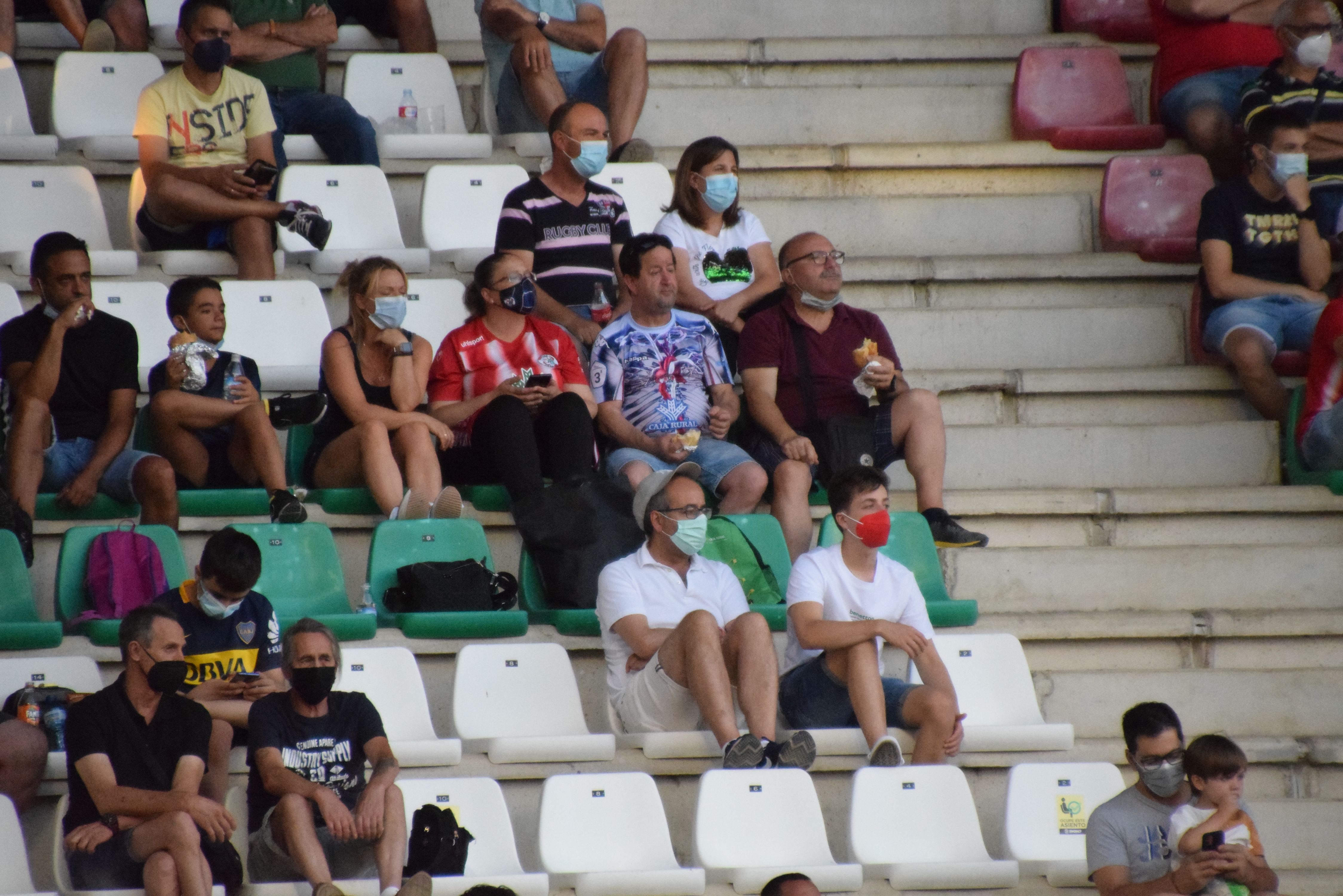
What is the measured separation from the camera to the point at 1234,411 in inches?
244

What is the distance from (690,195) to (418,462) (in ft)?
4.97

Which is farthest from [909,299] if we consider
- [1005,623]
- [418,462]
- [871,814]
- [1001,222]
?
[871,814]

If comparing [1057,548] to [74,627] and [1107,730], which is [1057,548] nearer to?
[1107,730]

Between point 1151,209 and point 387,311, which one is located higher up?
point 1151,209

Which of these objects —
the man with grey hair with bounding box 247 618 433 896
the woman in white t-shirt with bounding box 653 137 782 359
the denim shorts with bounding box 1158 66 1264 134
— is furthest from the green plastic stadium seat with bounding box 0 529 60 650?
the denim shorts with bounding box 1158 66 1264 134

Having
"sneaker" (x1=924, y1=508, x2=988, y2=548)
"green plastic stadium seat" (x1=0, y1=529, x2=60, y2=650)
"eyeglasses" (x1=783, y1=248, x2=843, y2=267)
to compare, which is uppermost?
"eyeglasses" (x1=783, y1=248, x2=843, y2=267)

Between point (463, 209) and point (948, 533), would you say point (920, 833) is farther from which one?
point (463, 209)

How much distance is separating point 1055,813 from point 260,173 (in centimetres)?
320

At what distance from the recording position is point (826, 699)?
478 cm

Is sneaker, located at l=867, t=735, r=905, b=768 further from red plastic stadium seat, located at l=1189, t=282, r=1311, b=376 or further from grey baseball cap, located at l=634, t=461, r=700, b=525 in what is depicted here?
Result: red plastic stadium seat, located at l=1189, t=282, r=1311, b=376

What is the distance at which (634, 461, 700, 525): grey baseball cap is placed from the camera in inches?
197

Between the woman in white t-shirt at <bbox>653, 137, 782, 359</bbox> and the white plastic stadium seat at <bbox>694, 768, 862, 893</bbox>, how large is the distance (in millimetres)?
2013

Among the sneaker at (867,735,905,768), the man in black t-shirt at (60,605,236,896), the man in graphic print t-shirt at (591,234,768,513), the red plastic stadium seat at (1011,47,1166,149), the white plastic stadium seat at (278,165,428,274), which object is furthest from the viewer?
the red plastic stadium seat at (1011,47,1166,149)

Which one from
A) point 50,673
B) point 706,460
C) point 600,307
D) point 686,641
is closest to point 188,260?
point 600,307
